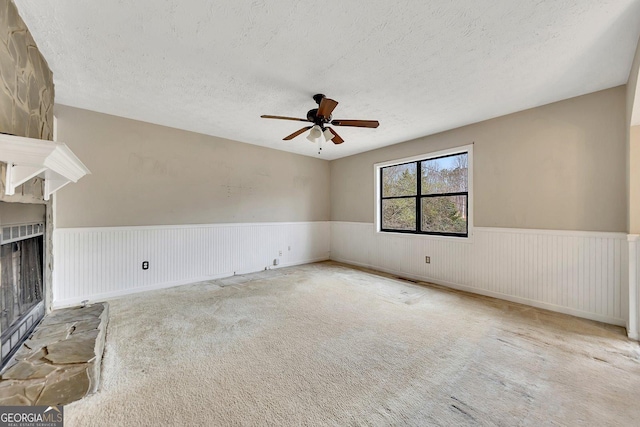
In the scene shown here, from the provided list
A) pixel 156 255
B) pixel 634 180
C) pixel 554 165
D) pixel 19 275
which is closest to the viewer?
pixel 19 275

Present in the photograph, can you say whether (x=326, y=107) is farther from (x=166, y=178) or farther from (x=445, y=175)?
(x=166, y=178)

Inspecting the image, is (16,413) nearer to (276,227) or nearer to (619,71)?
(276,227)

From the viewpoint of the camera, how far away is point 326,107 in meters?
2.62

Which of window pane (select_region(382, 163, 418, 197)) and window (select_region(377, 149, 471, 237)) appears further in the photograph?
window pane (select_region(382, 163, 418, 197))

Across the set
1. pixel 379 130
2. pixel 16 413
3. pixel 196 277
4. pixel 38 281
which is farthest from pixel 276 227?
pixel 16 413

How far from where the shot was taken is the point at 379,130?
4.18m

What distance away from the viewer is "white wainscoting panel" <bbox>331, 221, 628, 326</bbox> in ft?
9.12

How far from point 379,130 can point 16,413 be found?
4.60 metres

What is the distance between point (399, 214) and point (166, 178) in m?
4.24

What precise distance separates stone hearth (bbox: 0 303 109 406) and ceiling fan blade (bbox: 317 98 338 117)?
2888 millimetres

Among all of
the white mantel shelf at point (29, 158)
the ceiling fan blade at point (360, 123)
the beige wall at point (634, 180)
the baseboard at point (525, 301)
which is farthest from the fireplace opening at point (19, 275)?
the beige wall at point (634, 180)

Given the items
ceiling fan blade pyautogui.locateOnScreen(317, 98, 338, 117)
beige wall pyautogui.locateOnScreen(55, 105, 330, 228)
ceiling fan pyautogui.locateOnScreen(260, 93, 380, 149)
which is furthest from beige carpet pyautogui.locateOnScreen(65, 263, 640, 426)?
ceiling fan blade pyautogui.locateOnScreen(317, 98, 338, 117)

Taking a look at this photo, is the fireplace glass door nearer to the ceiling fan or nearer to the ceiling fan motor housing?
the ceiling fan

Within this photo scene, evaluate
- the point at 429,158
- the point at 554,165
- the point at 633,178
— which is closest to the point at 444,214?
the point at 429,158
